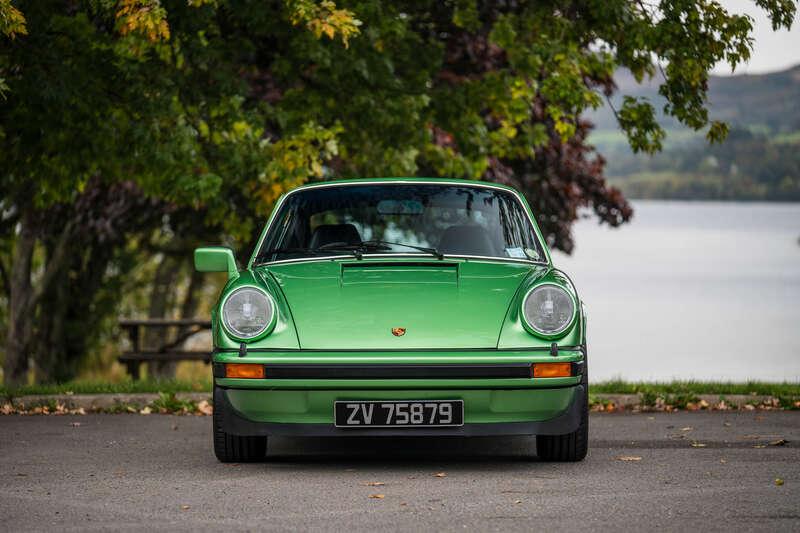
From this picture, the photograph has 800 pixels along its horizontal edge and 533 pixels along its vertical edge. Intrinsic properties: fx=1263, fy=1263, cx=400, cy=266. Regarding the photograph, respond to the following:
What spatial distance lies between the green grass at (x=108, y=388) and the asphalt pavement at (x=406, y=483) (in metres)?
1.74

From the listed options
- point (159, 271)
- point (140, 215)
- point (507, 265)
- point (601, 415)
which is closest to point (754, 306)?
point (159, 271)

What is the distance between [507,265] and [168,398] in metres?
4.10

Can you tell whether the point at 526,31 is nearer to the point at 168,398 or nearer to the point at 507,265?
the point at 168,398

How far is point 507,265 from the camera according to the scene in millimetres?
7020

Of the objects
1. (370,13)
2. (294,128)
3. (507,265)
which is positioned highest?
(370,13)

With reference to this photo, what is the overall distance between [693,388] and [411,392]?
5191mm

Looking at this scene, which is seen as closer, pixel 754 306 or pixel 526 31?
pixel 526 31

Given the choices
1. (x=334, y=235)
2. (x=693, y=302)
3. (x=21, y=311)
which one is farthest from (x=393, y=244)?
(x=693, y=302)

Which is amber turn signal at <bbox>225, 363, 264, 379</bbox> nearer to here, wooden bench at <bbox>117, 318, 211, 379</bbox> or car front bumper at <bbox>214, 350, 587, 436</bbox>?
car front bumper at <bbox>214, 350, 587, 436</bbox>

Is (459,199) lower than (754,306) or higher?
higher

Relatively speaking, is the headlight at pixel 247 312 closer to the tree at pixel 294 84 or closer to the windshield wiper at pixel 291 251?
the windshield wiper at pixel 291 251

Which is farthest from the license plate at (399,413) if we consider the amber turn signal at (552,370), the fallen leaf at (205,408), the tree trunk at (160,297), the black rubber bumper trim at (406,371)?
the tree trunk at (160,297)

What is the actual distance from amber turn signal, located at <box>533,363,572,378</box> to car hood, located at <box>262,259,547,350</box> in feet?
0.82

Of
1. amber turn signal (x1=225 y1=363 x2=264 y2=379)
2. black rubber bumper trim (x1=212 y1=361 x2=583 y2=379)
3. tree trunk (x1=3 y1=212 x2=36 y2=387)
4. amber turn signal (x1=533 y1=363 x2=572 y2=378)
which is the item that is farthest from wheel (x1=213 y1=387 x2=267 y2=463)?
tree trunk (x1=3 y1=212 x2=36 y2=387)
